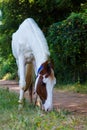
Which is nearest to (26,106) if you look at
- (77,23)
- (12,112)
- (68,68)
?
(12,112)

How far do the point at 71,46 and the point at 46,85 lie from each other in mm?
6521

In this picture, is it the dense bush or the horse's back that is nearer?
the horse's back

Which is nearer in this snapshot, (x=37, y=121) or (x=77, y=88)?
(x=37, y=121)

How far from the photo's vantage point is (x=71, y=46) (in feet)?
45.2

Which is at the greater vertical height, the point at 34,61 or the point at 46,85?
the point at 34,61

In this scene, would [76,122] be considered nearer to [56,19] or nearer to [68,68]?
[68,68]

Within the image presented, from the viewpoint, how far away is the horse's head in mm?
7345

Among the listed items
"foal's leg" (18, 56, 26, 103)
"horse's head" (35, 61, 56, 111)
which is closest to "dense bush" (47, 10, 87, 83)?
"foal's leg" (18, 56, 26, 103)

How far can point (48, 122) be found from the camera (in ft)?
20.9

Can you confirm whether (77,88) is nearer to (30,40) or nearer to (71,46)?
(71,46)

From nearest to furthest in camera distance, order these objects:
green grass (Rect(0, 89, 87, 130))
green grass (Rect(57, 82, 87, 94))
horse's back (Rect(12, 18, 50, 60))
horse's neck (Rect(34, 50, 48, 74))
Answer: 1. green grass (Rect(0, 89, 87, 130))
2. horse's neck (Rect(34, 50, 48, 74))
3. horse's back (Rect(12, 18, 50, 60))
4. green grass (Rect(57, 82, 87, 94))

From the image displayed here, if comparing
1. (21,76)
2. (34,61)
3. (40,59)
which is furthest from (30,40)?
(40,59)

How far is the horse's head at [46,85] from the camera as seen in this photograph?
7.34 meters

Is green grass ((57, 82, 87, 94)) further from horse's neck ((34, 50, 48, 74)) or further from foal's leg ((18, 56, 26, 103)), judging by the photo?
horse's neck ((34, 50, 48, 74))
